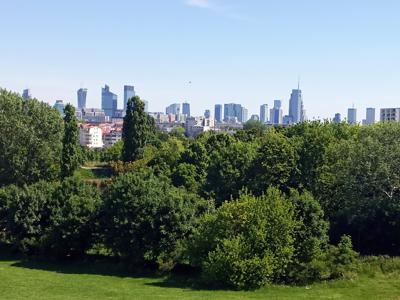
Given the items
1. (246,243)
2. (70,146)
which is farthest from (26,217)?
(70,146)

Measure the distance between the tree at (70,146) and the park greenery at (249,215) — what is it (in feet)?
59.6

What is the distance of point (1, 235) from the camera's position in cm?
3681

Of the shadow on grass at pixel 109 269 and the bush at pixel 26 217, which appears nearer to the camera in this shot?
the shadow on grass at pixel 109 269

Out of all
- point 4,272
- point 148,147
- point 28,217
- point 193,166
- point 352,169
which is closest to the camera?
point 4,272

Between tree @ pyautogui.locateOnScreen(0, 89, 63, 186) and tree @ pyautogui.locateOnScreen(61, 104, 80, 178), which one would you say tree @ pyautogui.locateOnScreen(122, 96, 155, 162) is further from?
tree @ pyautogui.locateOnScreen(0, 89, 63, 186)

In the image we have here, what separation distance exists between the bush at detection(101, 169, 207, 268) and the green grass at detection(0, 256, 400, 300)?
1.39m

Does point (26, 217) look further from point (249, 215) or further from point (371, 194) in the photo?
point (371, 194)

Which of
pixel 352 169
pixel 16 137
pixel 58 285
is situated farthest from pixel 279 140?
pixel 16 137

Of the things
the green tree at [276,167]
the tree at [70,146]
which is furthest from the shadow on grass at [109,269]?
the tree at [70,146]

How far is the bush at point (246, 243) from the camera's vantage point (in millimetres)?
26422

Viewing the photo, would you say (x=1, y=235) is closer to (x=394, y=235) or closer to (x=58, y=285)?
(x=58, y=285)

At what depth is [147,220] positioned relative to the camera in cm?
3023

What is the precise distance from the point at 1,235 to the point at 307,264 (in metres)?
20.7

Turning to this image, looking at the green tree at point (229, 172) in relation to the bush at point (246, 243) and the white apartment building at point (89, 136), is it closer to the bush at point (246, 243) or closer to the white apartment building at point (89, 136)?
the bush at point (246, 243)
